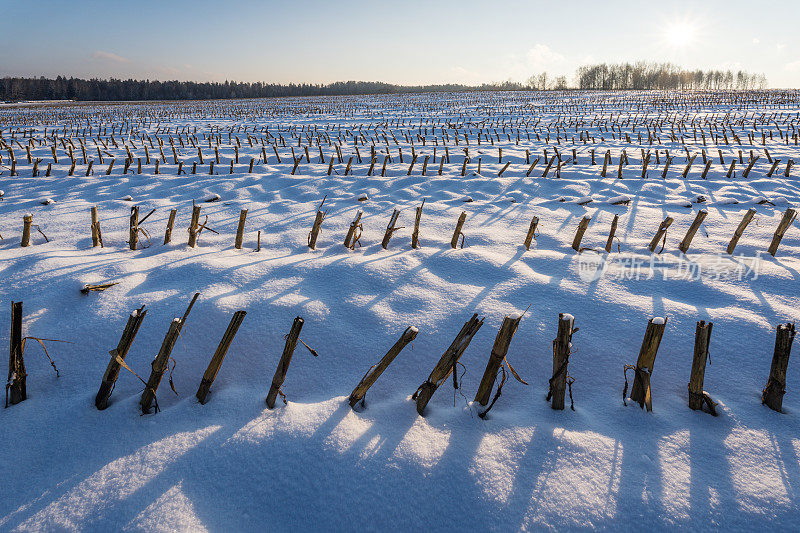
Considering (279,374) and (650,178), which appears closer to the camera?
(279,374)

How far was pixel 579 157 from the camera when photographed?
1168 centimetres

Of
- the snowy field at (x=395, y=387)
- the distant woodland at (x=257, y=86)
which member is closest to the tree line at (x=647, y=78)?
the distant woodland at (x=257, y=86)

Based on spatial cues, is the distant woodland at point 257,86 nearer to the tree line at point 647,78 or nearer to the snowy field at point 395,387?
the tree line at point 647,78

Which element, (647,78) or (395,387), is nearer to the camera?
(395,387)

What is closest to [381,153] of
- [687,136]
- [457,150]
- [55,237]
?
[457,150]

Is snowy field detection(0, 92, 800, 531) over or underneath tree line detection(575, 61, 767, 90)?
underneath

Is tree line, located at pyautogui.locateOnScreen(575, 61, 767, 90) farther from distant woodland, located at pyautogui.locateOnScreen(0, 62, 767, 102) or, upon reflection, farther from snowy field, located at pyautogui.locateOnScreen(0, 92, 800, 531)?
snowy field, located at pyautogui.locateOnScreen(0, 92, 800, 531)

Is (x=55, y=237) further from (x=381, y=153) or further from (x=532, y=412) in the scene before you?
(x=381, y=153)

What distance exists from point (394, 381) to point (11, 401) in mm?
2102

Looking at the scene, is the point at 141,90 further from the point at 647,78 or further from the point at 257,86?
the point at 647,78

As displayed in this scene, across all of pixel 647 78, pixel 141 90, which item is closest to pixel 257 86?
pixel 141 90

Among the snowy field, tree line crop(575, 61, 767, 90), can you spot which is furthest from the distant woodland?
the snowy field

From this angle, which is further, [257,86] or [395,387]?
[257,86]

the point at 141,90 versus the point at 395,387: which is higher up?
the point at 141,90
